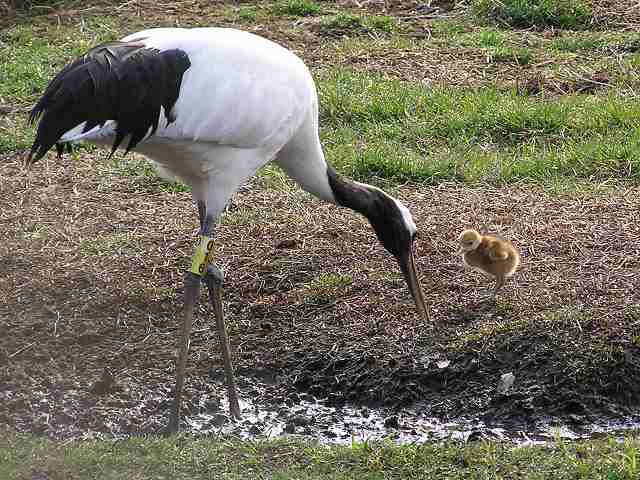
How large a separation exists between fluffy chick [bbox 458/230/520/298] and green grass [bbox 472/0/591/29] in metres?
4.54

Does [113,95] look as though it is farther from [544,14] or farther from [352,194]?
[544,14]

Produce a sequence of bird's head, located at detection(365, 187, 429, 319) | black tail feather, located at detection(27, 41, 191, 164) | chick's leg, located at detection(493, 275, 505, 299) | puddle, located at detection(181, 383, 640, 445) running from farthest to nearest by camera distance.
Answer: chick's leg, located at detection(493, 275, 505, 299)
bird's head, located at detection(365, 187, 429, 319)
puddle, located at detection(181, 383, 640, 445)
black tail feather, located at detection(27, 41, 191, 164)

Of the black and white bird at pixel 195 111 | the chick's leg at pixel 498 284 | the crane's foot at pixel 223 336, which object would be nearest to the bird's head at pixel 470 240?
the chick's leg at pixel 498 284

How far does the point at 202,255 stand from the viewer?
219 inches

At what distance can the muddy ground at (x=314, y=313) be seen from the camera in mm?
5570

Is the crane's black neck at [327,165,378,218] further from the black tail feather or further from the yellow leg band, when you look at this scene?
the black tail feather

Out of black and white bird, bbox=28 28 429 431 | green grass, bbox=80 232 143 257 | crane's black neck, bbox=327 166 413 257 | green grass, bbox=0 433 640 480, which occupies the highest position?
black and white bird, bbox=28 28 429 431

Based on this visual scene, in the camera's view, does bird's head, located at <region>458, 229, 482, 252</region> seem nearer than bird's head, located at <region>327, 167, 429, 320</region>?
No

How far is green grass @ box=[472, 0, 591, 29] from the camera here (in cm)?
Answer: 1038

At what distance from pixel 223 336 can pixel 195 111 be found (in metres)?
1.00

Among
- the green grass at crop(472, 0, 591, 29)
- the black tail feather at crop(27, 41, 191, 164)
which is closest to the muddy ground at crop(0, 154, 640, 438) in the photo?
the black tail feather at crop(27, 41, 191, 164)

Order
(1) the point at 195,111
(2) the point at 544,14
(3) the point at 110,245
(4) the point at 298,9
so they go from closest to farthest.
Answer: (1) the point at 195,111
(3) the point at 110,245
(2) the point at 544,14
(4) the point at 298,9

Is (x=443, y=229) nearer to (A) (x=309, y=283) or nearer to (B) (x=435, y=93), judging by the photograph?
(A) (x=309, y=283)

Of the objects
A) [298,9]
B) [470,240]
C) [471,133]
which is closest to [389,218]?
[470,240]
